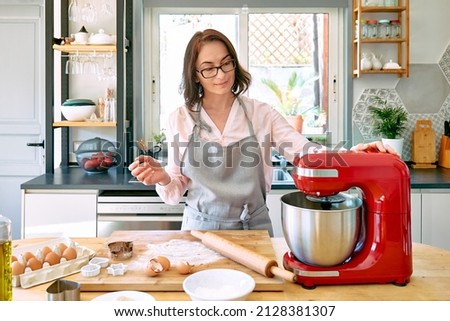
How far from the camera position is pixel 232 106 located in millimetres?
2064

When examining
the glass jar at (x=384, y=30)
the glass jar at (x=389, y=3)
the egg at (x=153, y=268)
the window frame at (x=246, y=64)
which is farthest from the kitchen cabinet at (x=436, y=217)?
the egg at (x=153, y=268)

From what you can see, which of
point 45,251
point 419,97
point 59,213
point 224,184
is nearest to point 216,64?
point 224,184

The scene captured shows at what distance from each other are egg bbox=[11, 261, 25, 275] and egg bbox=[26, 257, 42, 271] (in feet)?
0.07

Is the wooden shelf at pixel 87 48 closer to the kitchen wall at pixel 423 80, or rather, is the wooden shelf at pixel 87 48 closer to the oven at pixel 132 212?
the oven at pixel 132 212

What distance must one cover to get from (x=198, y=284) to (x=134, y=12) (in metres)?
2.89

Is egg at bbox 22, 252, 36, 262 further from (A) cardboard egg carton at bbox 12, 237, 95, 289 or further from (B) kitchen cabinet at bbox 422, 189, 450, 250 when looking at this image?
(B) kitchen cabinet at bbox 422, 189, 450, 250

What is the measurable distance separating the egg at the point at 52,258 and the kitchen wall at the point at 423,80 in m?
2.81

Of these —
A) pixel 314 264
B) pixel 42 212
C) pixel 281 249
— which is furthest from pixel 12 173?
pixel 314 264

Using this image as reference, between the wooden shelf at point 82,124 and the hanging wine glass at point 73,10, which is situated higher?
the hanging wine glass at point 73,10

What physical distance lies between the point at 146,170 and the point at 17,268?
0.49 meters

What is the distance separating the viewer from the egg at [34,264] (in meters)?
1.39

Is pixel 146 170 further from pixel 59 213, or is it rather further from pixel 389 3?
pixel 389 3

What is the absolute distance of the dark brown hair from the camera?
6.29 ft

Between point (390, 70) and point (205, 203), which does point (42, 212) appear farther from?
point (390, 70)
